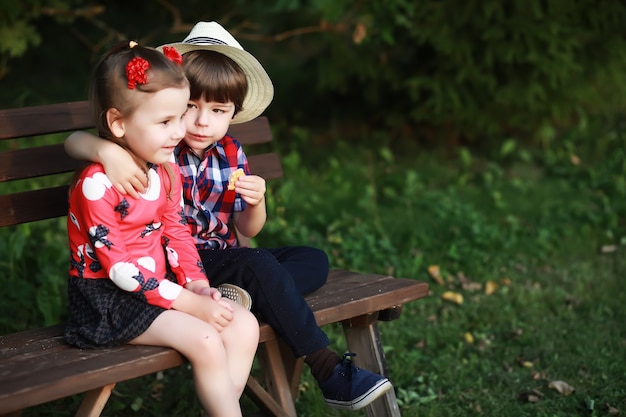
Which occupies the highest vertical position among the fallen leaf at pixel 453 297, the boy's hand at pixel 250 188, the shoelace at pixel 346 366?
the boy's hand at pixel 250 188

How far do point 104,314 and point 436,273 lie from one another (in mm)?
2505

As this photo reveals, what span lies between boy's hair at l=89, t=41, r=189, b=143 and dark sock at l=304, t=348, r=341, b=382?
3.21 ft

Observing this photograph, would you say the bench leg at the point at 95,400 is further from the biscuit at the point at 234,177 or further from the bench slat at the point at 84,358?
the biscuit at the point at 234,177

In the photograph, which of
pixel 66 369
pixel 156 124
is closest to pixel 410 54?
pixel 156 124

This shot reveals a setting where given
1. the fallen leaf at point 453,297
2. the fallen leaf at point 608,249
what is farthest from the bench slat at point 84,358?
the fallen leaf at point 608,249

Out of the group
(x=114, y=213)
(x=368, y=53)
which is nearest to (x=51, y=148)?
(x=114, y=213)

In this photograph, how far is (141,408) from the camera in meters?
3.45

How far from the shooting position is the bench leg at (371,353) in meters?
2.99

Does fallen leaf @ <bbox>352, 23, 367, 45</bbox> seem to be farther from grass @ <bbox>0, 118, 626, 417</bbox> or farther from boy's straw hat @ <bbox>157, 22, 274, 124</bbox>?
boy's straw hat @ <bbox>157, 22, 274, 124</bbox>

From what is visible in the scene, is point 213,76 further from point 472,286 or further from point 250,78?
point 472,286

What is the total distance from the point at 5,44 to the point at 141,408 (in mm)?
2797

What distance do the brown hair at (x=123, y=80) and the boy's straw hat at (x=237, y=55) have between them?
0.76 ft

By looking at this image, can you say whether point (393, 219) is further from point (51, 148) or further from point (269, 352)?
point (51, 148)

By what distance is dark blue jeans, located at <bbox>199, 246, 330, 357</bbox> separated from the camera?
8.82ft
